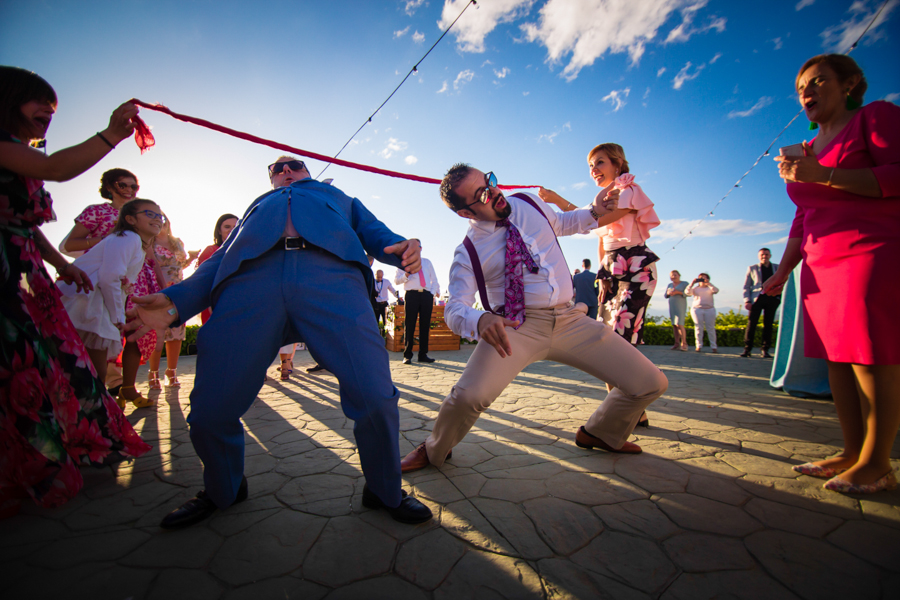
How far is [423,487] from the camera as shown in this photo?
6.56ft

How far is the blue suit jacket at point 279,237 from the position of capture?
5.33ft

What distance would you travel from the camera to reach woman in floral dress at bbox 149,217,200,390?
4441 mm

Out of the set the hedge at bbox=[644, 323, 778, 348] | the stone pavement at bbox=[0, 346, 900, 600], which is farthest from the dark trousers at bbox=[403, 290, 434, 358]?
the hedge at bbox=[644, 323, 778, 348]

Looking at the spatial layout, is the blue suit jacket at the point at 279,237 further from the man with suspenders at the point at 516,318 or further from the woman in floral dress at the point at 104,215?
the woman in floral dress at the point at 104,215

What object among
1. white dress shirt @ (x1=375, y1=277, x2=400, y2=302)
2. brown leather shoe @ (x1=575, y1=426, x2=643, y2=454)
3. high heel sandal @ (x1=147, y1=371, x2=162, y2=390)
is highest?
white dress shirt @ (x1=375, y1=277, x2=400, y2=302)

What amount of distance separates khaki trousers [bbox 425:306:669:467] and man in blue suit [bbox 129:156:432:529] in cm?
53

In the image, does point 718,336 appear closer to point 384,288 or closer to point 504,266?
point 384,288

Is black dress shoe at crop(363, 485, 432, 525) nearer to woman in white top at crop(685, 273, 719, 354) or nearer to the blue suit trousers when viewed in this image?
the blue suit trousers

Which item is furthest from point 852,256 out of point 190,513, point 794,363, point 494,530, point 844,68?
point 190,513

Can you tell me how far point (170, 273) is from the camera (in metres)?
4.57

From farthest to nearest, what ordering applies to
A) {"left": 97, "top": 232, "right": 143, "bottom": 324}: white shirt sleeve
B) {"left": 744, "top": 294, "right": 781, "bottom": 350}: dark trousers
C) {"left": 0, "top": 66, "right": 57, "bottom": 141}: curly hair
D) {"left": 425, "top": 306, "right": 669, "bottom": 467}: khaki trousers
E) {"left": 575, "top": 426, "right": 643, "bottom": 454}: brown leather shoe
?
{"left": 744, "top": 294, "right": 781, "bottom": 350}: dark trousers → {"left": 97, "top": 232, "right": 143, "bottom": 324}: white shirt sleeve → {"left": 575, "top": 426, "right": 643, "bottom": 454}: brown leather shoe → {"left": 425, "top": 306, "right": 669, "bottom": 467}: khaki trousers → {"left": 0, "top": 66, "right": 57, "bottom": 141}: curly hair

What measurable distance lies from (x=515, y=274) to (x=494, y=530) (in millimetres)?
1290

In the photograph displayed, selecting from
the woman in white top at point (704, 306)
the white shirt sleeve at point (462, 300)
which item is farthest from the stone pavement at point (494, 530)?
the woman in white top at point (704, 306)

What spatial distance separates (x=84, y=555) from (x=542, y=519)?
1.83 m
